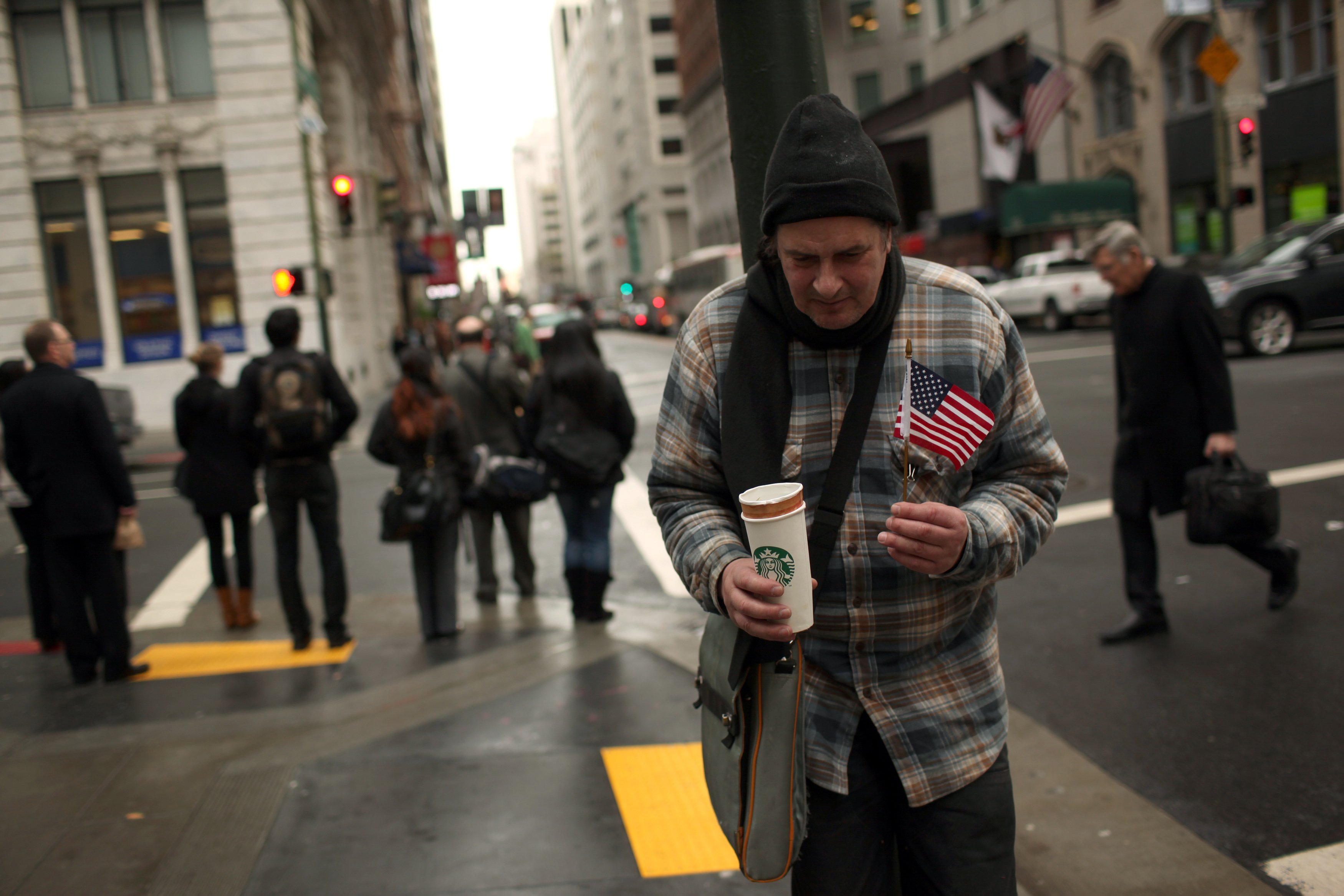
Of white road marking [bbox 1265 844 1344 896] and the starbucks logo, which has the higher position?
the starbucks logo

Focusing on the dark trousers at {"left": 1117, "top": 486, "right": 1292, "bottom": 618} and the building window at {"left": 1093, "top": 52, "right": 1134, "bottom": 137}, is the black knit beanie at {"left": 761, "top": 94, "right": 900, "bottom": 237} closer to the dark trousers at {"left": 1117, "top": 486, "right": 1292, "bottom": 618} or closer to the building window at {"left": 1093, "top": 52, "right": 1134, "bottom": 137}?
the dark trousers at {"left": 1117, "top": 486, "right": 1292, "bottom": 618}

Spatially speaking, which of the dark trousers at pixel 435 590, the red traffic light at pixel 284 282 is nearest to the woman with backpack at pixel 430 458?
the dark trousers at pixel 435 590

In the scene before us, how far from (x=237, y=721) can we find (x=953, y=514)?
4360 mm

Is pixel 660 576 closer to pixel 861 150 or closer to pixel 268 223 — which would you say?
pixel 861 150

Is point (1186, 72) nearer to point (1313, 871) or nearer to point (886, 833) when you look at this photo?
point (1313, 871)

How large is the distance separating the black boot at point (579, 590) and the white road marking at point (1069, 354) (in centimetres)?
1394

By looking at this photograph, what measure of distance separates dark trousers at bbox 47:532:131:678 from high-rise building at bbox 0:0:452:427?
1528 centimetres

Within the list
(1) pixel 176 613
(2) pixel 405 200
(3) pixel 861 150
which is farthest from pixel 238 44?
(2) pixel 405 200

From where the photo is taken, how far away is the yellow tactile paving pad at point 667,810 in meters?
3.57

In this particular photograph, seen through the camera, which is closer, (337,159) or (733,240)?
(337,159)

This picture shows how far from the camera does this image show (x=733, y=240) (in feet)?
233

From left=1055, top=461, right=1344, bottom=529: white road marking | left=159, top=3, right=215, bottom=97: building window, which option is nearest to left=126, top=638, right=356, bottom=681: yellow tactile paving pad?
left=1055, top=461, right=1344, bottom=529: white road marking

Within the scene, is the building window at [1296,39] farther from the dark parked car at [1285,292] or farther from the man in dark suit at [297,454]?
the man in dark suit at [297,454]

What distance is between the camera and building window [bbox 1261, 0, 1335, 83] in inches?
987
